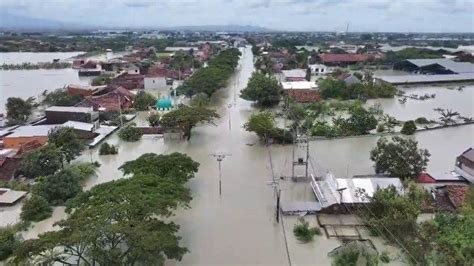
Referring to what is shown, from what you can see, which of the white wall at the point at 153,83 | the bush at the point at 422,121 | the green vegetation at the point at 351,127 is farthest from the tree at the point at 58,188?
the white wall at the point at 153,83

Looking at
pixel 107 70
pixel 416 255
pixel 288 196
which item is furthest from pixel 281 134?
pixel 107 70

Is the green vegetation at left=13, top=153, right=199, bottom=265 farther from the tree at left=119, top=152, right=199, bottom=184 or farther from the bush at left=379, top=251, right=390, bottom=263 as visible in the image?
the bush at left=379, top=251, right=390, bottom=263

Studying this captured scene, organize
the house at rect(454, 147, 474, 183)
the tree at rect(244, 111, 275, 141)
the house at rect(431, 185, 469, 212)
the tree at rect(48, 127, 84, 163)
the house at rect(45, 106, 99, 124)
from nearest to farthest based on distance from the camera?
the house at rect(431, 185, 469, 212), the house at rect(454, 147, 474, 183), the tree at rect(48, 127, 84, 163), the tree at rect(244, 111, 275, 141), the house at rect(45, 106, 99, 124)

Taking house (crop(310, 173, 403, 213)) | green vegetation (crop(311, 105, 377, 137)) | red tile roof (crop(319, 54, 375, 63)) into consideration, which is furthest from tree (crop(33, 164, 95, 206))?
red tile roof (crop(319, 54, 375, 63))

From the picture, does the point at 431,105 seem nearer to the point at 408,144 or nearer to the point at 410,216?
the point at 408,144

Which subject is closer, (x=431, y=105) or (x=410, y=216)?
(x=410, y=216)

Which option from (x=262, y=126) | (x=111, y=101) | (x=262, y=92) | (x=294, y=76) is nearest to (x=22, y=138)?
(x=111, y=101)
